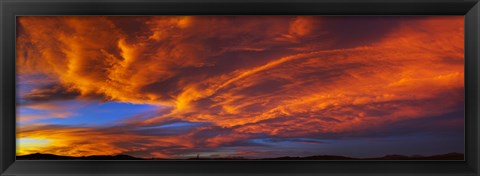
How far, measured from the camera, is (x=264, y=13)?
2221 mm

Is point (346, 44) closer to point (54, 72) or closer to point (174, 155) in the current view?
point (174, 155)

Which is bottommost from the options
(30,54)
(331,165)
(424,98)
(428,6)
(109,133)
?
(331,165)

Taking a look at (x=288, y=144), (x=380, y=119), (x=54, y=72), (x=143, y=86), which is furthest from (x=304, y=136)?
(x=54, y=72)

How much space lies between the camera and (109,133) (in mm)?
2248

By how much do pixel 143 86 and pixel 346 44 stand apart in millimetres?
908

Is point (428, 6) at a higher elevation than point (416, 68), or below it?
higher

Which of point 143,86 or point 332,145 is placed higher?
point 143,86

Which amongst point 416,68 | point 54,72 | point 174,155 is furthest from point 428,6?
point 54,72

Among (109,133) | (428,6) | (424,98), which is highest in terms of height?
(428,6)

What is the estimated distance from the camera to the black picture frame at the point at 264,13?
2213mm

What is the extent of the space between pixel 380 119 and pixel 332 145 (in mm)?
238

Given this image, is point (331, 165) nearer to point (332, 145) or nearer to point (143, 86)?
point (332, 145)

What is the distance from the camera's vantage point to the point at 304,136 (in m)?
2.25

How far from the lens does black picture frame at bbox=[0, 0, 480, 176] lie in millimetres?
2213
